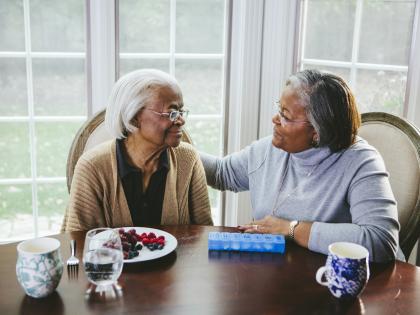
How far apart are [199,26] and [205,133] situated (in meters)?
0.55

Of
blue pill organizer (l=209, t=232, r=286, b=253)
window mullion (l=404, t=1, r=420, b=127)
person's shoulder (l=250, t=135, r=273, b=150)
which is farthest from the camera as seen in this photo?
window mullion (l=404, t=1, r=420, b=127)

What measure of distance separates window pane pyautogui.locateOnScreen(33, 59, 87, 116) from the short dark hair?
1.23 m

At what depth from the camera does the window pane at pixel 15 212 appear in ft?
8.40

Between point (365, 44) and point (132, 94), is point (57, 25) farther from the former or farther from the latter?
point (365, 44)

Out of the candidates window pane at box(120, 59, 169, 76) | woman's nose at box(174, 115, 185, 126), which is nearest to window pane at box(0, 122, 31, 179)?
window pane at box(120, 59, 169, 76)

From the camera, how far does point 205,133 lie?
8.89 feet

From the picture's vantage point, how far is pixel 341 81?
169 centimetres

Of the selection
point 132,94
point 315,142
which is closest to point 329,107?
point 315,142

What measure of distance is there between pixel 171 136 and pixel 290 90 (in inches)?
16.9

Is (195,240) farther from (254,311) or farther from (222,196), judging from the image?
(222,196)

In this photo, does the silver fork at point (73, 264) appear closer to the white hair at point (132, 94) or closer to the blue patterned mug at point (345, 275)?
the white hair at point (132, 94)

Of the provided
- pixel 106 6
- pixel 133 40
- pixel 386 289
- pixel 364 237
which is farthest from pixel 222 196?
pixel 386 289

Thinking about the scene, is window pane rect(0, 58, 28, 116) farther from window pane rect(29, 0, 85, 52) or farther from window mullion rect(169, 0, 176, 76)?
window mullion rect(169, 0, 176, 76)

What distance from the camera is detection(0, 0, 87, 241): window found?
2396 mm
